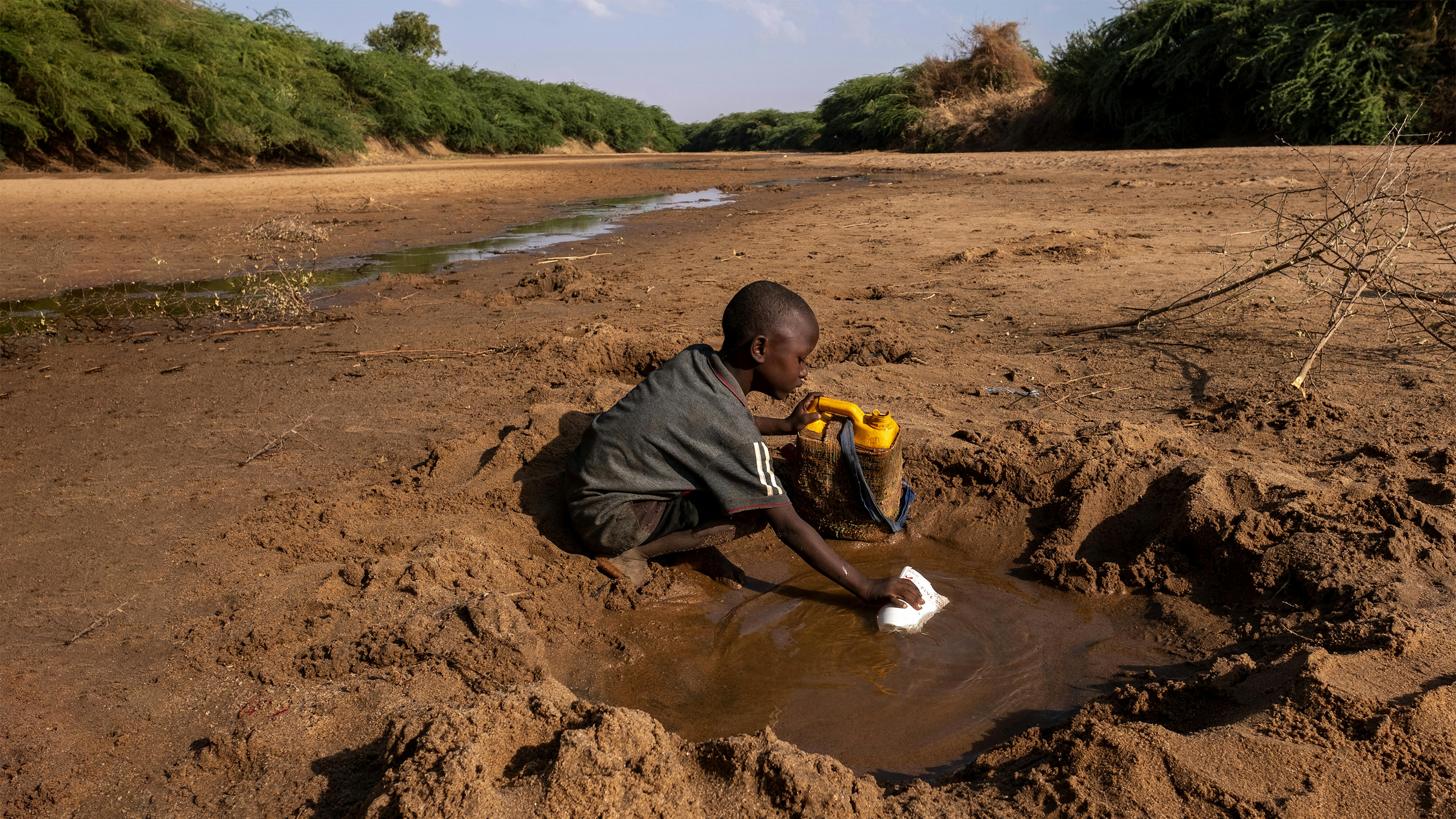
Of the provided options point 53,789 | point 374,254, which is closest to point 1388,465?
point 53,789

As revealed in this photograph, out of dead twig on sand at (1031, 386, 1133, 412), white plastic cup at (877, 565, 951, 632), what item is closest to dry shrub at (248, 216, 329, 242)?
dead twig on sand at (1031, 386, 1133, 412)

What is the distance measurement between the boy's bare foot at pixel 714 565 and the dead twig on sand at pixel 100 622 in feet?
5.53

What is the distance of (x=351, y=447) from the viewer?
3721 mm

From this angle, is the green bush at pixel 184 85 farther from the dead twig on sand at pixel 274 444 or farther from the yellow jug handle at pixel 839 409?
the yellow jug handle at pixel 839 409

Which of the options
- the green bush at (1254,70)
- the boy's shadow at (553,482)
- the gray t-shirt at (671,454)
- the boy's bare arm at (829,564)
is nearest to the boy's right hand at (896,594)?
the boy's bare arm at (829,564)

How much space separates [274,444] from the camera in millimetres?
3742

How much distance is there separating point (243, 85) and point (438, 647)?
21.4m

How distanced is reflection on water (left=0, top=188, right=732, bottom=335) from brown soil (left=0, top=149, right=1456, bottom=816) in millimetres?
803

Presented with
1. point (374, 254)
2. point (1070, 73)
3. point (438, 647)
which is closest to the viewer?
point (438, 647)

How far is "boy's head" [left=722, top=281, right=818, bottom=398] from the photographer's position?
2.61m

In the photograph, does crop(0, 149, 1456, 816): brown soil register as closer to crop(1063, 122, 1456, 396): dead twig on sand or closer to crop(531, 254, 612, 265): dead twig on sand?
crop(1063, 122, 1456, 396): dead twig on sand

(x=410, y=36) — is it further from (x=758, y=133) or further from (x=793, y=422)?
(x=793, y=422)

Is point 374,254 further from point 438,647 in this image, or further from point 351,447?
point 438,647

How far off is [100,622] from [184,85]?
67.1ft
